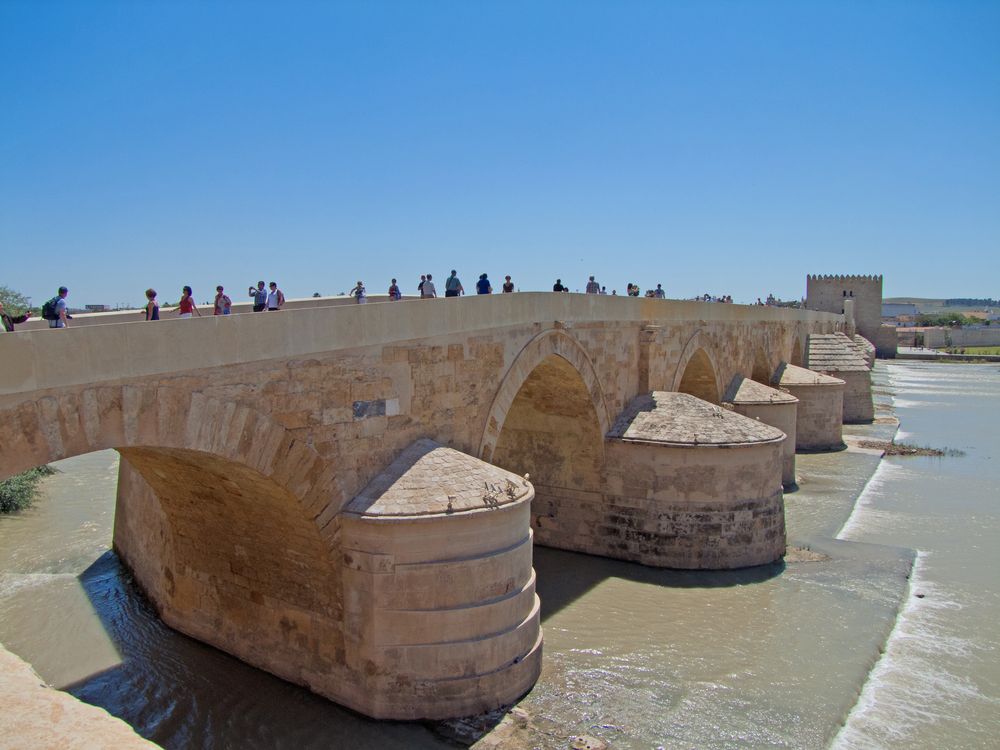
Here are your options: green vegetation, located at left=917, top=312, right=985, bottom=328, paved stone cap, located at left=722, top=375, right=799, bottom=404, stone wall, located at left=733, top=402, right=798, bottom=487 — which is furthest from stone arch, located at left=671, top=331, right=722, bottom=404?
green vegetation, located at left=917, top=312, right=985, bottom=328

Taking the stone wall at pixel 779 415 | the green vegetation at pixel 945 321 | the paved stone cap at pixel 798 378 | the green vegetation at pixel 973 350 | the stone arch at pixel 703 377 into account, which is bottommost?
the green vegetation at pixel 973 350

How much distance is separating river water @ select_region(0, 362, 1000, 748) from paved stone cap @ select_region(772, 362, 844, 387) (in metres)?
8.53

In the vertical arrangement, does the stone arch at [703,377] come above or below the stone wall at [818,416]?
above

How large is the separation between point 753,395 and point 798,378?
6179mm

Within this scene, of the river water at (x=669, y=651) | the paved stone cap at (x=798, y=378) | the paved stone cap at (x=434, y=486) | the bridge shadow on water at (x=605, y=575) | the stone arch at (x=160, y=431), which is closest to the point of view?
the stone arch at (x=160, y=431)

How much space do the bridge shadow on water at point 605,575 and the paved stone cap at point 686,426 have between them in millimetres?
1890

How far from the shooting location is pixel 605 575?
38.8ft

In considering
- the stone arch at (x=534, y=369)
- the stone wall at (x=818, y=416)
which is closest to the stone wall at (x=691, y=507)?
the stone arch at (x=534, y=369)

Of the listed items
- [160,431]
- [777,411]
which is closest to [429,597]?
[160,431]

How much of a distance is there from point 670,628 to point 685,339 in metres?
7.87

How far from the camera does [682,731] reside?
24.9ft

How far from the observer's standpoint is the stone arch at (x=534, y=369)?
9625mm

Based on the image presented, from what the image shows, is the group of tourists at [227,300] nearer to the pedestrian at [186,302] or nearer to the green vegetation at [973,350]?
Result: the pedestrian at [186,302]

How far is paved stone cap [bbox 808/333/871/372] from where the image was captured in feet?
95.1
